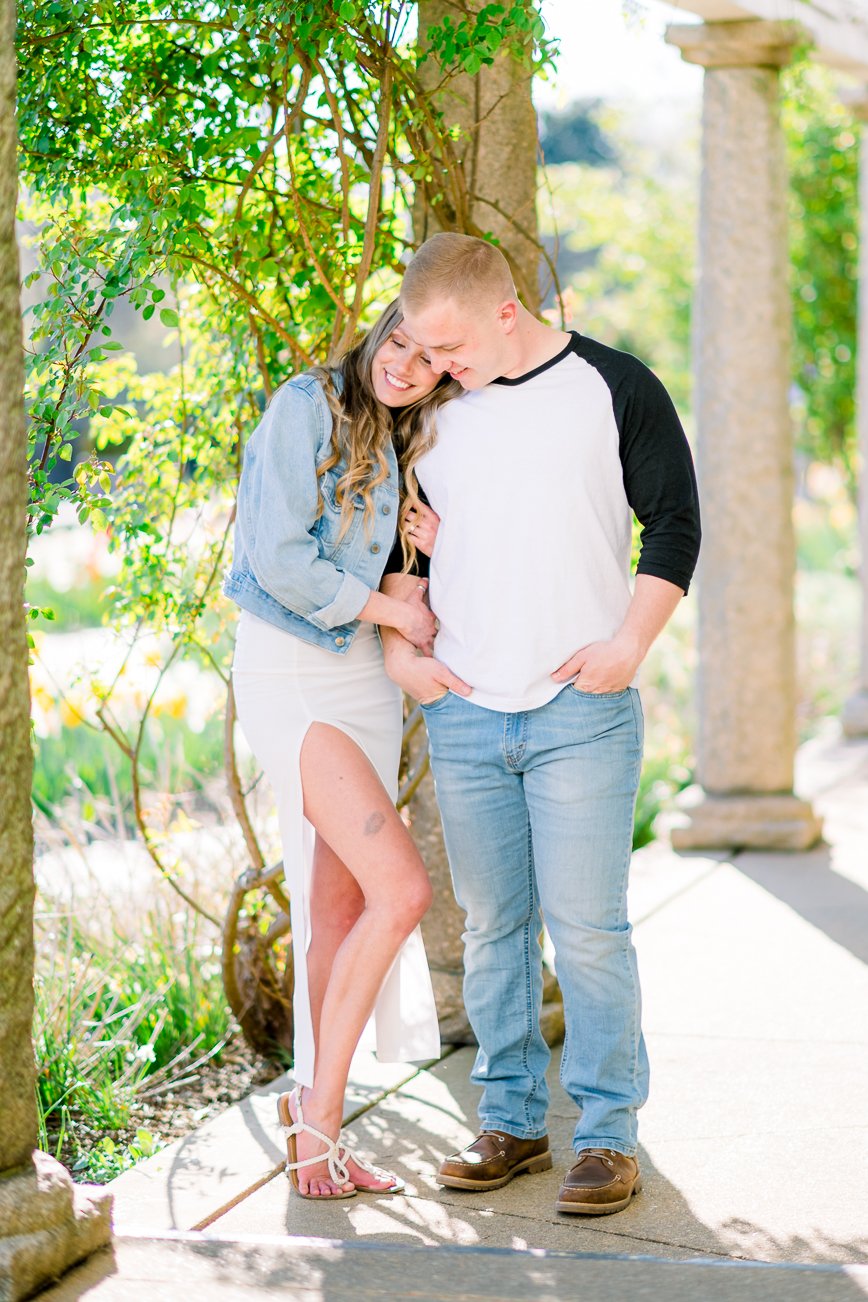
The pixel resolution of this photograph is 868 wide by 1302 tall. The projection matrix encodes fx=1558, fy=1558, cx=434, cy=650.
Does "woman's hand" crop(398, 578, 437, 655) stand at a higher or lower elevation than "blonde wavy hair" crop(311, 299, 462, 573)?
lower

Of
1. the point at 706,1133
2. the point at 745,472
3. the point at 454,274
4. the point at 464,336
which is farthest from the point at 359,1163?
the point at 745,472

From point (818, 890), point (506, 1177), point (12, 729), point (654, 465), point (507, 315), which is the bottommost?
point (818, 890)

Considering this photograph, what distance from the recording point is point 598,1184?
296 centimetres

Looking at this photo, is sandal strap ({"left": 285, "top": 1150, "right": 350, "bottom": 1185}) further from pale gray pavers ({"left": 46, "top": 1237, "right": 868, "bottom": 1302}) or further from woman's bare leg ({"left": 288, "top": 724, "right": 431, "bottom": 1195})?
pale gray pavers ({"left": 46, "top": 1237, "right": 868, "bottom": 1302})

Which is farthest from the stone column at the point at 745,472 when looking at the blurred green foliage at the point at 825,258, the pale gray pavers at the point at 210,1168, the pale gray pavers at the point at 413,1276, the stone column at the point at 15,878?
the blurred green foliage at the point at 825,258

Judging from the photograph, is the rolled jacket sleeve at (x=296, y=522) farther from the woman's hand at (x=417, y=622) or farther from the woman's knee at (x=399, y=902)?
the woman's knee at (x=399, y=902)

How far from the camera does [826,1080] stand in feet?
12.2

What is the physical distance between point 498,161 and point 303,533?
1546mm

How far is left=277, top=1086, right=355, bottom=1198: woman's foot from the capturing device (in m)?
3.10

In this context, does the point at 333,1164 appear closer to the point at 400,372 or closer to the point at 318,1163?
the point at 318,1163

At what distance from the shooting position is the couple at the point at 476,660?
2.93m

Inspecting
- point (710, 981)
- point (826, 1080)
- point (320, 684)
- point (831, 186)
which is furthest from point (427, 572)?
point (831, 186)

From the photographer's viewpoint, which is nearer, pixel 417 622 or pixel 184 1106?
pixel 417 622

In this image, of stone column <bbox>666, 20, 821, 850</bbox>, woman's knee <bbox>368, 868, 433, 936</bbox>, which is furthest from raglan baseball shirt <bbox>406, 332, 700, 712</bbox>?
stone column <bbox>666, 20, 821, 850</bbox>
